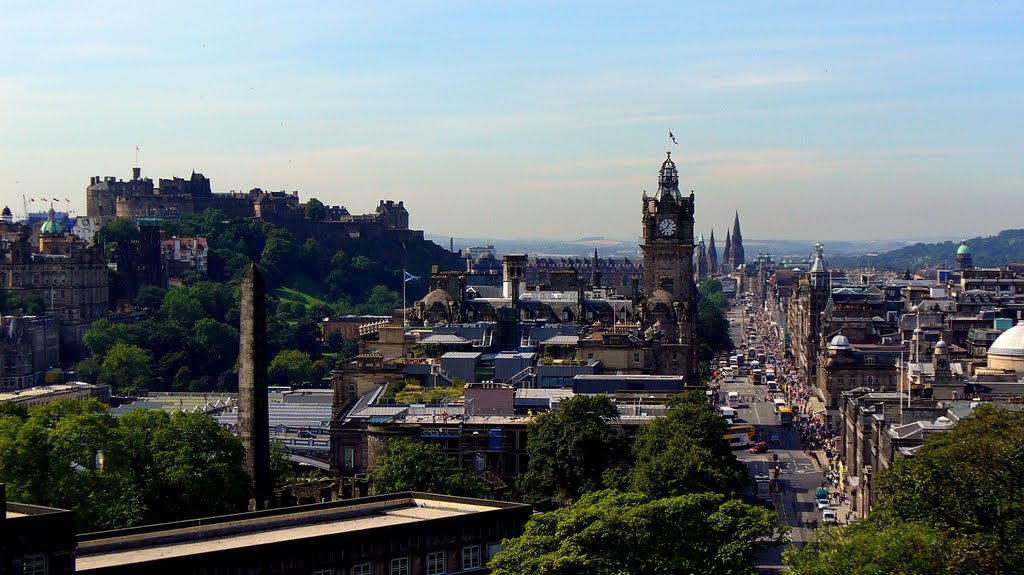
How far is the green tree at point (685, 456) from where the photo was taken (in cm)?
7312

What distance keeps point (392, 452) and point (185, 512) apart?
1110 cm

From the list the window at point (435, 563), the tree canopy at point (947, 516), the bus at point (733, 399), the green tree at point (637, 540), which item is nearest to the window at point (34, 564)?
the window at point (435, 563)

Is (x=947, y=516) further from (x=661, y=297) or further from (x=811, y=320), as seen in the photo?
(x=811, y=320)

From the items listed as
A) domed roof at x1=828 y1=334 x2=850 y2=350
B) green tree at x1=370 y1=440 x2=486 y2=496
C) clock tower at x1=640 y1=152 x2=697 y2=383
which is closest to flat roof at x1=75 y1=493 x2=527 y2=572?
green tree at x1=370 y1=440 x2=486 y2=496

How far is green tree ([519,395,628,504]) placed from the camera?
259ft

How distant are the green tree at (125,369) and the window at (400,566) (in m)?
124

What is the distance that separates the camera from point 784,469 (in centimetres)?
11150

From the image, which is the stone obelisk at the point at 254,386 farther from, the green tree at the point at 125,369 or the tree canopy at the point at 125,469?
the green tree at the point at 125,369

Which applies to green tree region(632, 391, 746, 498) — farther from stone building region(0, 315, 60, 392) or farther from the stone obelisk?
stone building region(0, 315, 60, 392)

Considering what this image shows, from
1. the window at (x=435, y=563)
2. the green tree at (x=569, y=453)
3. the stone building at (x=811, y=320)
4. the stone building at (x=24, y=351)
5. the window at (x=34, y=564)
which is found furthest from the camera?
the stone building at (x=811, y=320)

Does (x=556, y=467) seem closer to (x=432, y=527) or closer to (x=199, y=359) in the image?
(x=432, y=527)

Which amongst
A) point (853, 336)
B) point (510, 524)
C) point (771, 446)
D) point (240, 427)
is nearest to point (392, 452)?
point (240, 427)

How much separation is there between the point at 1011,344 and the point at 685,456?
55820 mm

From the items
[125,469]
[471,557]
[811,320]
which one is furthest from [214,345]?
[471,557]
